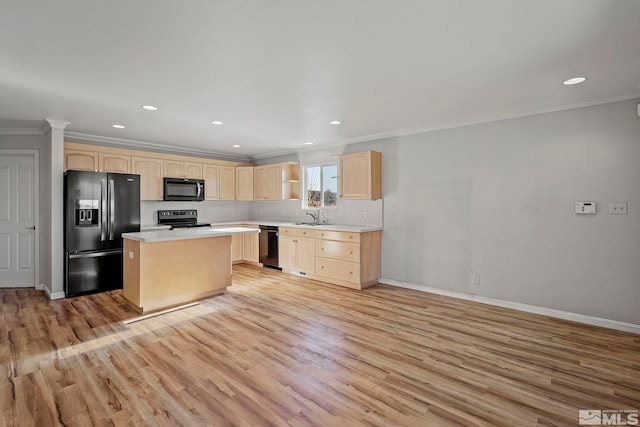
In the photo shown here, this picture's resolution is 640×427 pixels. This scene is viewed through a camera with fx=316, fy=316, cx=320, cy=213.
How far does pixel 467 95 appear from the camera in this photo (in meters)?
3.36

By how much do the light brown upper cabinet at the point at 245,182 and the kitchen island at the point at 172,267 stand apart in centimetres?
260

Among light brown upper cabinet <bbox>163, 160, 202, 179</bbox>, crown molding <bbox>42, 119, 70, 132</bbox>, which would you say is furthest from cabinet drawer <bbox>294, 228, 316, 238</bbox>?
crown molding <bbox>42, 119, 70, 132</bbox>

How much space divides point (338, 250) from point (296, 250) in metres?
1.00

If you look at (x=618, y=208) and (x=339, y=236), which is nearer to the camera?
(x=618, y=208)

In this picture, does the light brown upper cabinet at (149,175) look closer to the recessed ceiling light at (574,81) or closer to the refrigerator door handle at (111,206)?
the refrigerator door handle at (111,206)

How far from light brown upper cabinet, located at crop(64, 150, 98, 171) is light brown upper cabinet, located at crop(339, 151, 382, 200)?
399 centimetres

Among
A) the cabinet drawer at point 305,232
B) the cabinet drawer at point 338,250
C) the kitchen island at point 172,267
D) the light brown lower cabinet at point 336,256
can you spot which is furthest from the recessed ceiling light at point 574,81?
the kitchen island at point 172,267

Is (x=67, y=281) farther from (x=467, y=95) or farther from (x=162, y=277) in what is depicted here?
(x=467, y=95)

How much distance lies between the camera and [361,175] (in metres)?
5.19

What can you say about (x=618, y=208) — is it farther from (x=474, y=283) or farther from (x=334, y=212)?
(x=334, y=212)

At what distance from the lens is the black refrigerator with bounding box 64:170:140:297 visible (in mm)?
4480

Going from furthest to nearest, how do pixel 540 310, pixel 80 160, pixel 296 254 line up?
pixel 296 254
pixel 80 160
pixel 540 310

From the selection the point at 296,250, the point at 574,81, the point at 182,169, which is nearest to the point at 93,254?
the point at 182,169

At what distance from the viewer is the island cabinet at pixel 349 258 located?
16.0 ft
